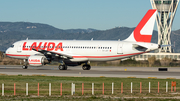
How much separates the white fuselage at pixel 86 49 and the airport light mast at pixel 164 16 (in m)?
115

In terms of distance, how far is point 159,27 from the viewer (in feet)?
581

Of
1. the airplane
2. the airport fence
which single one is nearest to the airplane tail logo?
the airplane

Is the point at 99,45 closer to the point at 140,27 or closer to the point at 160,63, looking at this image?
the point at 140,27

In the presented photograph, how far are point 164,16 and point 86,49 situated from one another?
122 m

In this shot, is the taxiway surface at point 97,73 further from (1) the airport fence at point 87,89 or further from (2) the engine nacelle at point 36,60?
(1) the airport fence at point 87,89

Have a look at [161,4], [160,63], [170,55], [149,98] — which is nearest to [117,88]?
[149,98]

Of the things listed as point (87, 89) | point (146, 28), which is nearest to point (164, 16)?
point (146, 28)

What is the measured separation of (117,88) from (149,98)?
7.25 m

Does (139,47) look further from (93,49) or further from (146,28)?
(93,49)

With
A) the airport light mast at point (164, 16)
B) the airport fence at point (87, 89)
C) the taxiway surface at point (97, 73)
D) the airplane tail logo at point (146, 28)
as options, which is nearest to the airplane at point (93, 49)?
the airplane tail logo at point (146, 28)

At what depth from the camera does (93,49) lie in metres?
56.3

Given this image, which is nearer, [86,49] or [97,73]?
[97,73]

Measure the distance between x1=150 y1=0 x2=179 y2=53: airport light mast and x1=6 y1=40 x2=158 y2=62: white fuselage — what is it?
377 ft

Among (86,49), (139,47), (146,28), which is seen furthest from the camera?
(86,49)
